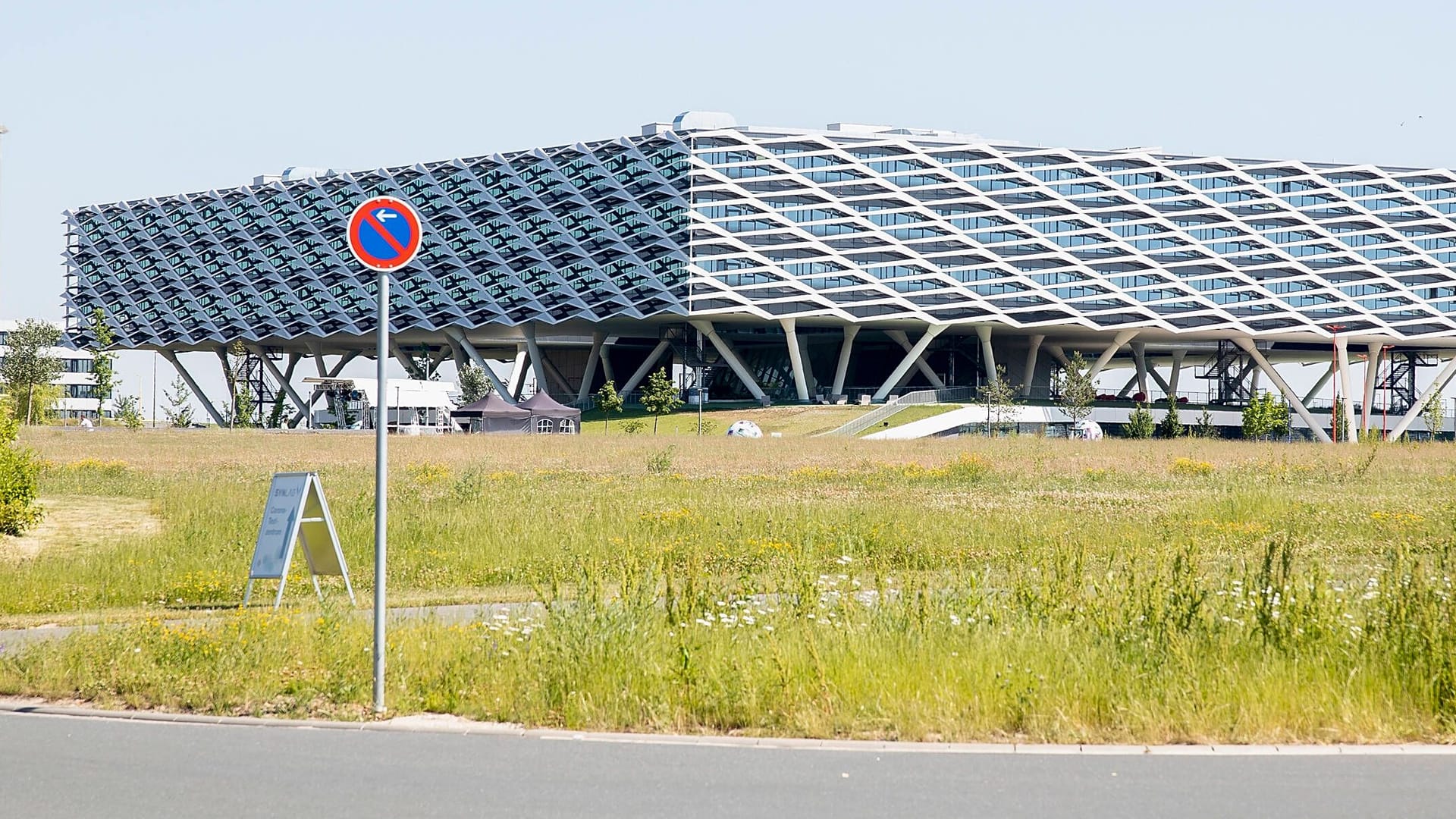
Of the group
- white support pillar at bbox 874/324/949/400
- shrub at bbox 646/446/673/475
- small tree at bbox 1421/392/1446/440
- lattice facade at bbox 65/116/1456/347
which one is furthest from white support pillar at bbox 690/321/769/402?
shrub at bbox 646/446/673/475

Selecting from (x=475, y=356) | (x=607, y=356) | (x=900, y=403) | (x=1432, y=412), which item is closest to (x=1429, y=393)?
(x=1432, y=412)

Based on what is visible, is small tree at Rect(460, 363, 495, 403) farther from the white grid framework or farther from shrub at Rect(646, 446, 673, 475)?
shrub at Rect(646, 446, 673, 475)

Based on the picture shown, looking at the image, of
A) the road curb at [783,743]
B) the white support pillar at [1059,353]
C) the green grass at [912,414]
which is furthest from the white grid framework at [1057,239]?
the road curb at [783,743]

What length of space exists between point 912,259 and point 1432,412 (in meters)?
38.0

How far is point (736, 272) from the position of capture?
95.9 m

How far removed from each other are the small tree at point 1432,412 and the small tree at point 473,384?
66716mm

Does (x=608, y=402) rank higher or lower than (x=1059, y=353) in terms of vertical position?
lower

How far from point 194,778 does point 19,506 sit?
15315 mm

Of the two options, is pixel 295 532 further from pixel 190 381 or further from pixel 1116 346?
pixel 190 381

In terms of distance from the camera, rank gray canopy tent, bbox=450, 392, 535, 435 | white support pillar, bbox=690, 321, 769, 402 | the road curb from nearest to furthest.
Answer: the road curb, gray canopy tent, bbox=450, 392, 535, 435, white support pillar, bbox=690, 321, 769, 402

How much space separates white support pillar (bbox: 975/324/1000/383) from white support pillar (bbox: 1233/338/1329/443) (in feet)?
55.9

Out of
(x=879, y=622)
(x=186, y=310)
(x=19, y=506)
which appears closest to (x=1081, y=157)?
(x=186, y=310)

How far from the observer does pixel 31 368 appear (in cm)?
9400

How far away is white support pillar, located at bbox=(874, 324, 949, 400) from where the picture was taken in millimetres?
99000
